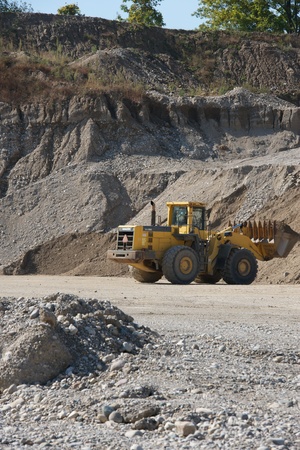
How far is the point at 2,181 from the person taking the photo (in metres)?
39.7

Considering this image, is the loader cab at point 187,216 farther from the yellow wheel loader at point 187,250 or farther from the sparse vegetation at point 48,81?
the sparse vegetation at point 48,81

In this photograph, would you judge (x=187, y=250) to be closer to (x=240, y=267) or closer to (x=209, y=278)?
(x=240, y=267)

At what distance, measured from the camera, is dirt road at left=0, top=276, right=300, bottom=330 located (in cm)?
1617

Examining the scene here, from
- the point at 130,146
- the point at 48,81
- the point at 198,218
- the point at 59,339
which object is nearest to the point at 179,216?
the point at 198,218

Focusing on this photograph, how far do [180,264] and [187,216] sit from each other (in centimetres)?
156

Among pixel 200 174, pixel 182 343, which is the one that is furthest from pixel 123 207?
pixel 182 343

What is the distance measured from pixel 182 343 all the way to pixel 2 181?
95.9ft

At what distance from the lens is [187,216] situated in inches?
A: 1039

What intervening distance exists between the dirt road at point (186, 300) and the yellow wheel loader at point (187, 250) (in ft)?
3.51

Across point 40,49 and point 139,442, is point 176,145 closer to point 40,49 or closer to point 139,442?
point 40,49

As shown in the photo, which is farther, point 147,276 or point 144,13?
point 144,13

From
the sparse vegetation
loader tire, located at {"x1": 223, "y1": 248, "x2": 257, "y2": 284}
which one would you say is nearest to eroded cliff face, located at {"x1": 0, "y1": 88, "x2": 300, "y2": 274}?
the sparse vegetation

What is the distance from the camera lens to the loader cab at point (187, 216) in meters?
26.3

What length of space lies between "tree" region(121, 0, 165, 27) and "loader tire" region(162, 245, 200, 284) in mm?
45756
